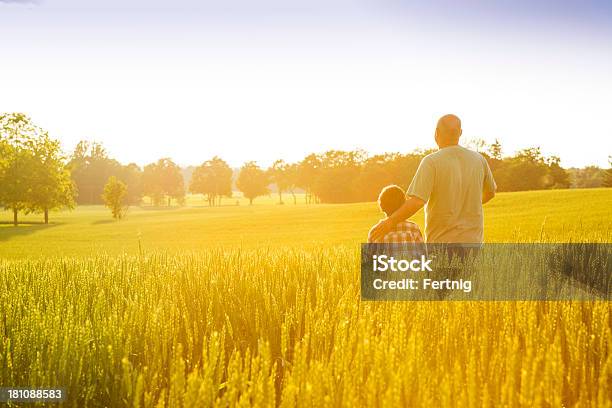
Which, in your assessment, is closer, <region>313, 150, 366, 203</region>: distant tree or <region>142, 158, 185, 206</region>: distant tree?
<region>313, 150, 366, 203</region>: distant tree

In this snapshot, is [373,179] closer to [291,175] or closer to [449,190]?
[291,175]

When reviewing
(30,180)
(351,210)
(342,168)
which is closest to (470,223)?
(351,210)

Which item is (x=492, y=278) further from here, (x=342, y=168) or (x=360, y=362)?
(x=342, y=168)

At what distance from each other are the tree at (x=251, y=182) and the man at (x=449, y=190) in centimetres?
12350

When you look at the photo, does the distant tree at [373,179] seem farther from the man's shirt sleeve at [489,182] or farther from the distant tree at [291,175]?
the man's shirt sleeve at [489,182]

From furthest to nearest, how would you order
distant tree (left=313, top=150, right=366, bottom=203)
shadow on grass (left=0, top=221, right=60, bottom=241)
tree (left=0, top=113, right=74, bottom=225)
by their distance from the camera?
1. distant tree (left=313, top=150, right=366, bottom=203)
2. tree (left=0, top=113, right=74, bottom=225)
3. shadow on grass (left=0, top=221, right=60, bottom=241)

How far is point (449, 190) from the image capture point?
19.6ft

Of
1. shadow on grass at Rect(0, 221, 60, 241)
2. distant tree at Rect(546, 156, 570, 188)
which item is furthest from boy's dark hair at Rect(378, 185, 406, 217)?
distant tree at Rect(546, 156, 570, 188)

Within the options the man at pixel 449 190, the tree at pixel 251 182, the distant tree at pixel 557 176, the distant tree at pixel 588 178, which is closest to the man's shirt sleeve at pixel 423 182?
the man at pixel 449 190

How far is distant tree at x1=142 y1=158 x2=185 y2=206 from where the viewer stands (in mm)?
130625

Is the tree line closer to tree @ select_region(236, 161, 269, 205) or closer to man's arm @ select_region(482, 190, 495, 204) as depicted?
tree @ select_region(236, 161, 269, 205)

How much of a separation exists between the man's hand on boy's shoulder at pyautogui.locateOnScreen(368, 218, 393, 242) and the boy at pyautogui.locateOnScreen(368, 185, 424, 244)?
1.4 inches

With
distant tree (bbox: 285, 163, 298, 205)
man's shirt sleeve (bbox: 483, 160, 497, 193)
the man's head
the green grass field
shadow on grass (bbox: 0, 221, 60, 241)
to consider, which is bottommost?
shadow on grass (bbox: 0, 221, 60, 241)

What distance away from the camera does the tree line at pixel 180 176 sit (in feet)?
171
